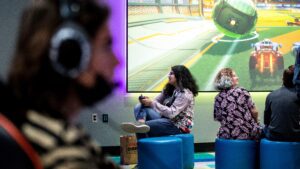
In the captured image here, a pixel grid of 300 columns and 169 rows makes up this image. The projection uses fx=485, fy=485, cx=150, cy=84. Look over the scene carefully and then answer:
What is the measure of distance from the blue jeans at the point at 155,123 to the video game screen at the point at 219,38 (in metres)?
1.71

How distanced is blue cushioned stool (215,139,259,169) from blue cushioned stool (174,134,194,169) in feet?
1.07

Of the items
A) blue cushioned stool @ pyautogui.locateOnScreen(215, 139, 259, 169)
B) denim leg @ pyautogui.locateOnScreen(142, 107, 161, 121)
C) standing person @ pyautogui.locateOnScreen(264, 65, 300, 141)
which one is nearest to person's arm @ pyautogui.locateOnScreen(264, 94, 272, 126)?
standing person @ pyautogui.locateOnScreen(264, 65, 300, 141)

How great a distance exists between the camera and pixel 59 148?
604 millimetres

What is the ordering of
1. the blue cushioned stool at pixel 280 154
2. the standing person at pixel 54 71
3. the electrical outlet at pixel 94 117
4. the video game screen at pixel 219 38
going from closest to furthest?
the standing person at pixel 54 71, the blue cushioned stool at pixel 280 154, the electrical outlet at pixel 94 117, the video game screen at pixel 219 38

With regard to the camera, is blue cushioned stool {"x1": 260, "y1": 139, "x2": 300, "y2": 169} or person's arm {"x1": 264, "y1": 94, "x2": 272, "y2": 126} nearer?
blue cushioned stool {"x1": 260, "y1": 139, "x2": 300, "y2": 169}

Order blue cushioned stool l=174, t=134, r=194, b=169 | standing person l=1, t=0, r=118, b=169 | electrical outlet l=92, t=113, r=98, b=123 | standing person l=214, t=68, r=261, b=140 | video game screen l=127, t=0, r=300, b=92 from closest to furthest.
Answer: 1. standing person l=1, t=0, r=118, b=169
2. standing person l=214, t=68, r=261, b=140
3. blue cushioned stool l=174, t=134, r=194, b=169
4. electrical outlet l=92, t=113, r=98, b=123
5. video game screen l=127, t=0, r=300, b=92

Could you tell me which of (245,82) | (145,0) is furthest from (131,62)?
(245,82)

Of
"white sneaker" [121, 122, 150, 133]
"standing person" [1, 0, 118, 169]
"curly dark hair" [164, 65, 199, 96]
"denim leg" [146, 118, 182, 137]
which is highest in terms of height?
"standing person" [1, 0, 118, 169]

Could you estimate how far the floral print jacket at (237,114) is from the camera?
15.0 feet

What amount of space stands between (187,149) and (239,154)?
524mm

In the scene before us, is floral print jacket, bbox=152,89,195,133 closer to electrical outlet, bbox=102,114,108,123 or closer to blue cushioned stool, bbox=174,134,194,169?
blue cushioned stool, bbox=174,134,194,169

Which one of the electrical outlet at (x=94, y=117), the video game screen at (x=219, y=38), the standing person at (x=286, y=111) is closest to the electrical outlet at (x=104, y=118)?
the electrical outlet at (x=94, y=117)

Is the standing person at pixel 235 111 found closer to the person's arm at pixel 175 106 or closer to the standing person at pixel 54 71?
the person's arm at pixel 175 106

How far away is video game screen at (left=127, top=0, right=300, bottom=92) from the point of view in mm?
6445
